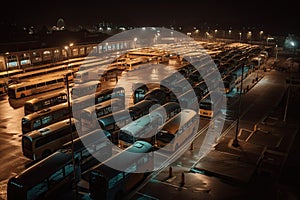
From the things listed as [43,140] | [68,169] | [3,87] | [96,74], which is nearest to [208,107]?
[43,140]

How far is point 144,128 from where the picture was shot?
1991cm

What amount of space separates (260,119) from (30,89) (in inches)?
1099

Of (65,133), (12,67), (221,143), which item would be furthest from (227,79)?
(12,67)

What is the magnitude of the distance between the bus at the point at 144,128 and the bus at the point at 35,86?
19.9 m

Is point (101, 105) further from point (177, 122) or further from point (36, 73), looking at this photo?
point (36, 73)

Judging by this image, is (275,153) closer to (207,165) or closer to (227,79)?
(207,165)

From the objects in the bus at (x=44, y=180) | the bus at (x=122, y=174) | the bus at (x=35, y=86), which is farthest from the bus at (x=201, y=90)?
the bus at (x=35, y=86)

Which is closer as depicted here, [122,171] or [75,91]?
[122,171]

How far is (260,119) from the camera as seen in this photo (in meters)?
27.0

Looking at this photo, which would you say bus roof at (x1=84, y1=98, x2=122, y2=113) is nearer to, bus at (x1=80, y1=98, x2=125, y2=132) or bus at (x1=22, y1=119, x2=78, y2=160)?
bus at (x1=80, y1=98, x2=125, y2=132)

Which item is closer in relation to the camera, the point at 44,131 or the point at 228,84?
the point at 44,131

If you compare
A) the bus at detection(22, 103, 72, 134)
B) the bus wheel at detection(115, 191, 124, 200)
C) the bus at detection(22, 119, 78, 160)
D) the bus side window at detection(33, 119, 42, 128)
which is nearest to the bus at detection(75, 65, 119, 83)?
the bus at detection(22, 103, 72, 134)

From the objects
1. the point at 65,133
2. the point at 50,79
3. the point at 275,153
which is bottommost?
the point at 275,153

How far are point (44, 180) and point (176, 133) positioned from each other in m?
9.51
